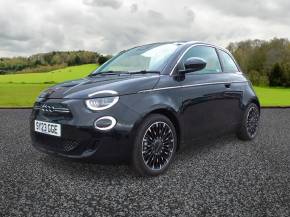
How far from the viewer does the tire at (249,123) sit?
231 inches

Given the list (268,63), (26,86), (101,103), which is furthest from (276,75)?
(101,103)

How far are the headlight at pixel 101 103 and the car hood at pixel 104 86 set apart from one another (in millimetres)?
59

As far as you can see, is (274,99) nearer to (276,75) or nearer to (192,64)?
(192,64)

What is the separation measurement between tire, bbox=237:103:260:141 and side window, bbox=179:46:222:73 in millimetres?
1036

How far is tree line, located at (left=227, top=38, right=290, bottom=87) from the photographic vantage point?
57125 mm

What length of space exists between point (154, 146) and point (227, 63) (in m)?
2.40

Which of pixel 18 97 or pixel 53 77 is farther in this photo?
pixel 53 77

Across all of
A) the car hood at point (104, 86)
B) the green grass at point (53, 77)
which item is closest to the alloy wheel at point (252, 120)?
the car hood at point (104, 86)

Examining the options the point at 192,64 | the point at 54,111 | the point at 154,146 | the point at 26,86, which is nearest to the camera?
the point at 54,111

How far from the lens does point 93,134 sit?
11.9ft

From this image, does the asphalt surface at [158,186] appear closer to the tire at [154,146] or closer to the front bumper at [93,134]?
the tire at [154,146]

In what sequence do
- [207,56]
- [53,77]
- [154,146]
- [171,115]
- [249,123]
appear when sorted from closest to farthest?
[154,146], [171,115], [207,56], [249,123], [53,77]

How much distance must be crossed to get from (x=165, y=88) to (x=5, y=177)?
216 cm

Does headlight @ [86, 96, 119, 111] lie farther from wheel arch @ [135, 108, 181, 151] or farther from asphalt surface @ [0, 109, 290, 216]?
asphalt surface @ [0, 109, 290, 216]
